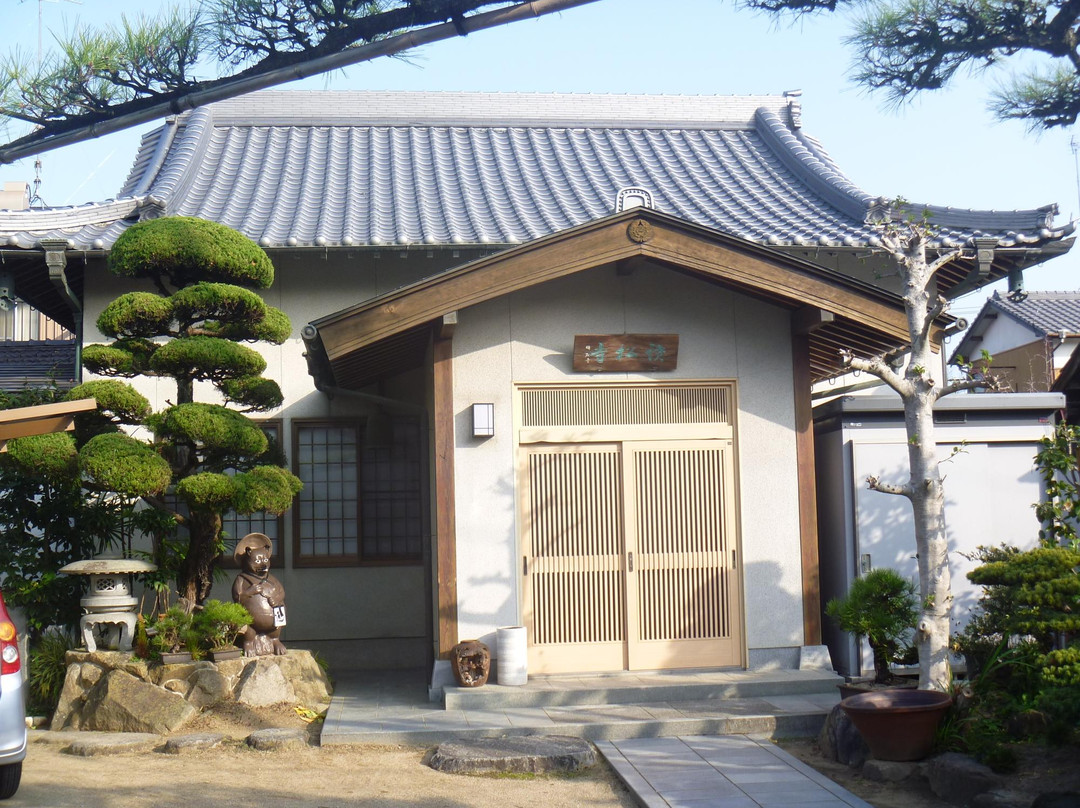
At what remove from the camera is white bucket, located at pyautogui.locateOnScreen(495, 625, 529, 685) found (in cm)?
887

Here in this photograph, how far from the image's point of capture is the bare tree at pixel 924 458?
717 centimetres

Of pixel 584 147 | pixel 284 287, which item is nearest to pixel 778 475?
pixel 284 287

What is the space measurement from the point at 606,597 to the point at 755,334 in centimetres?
277

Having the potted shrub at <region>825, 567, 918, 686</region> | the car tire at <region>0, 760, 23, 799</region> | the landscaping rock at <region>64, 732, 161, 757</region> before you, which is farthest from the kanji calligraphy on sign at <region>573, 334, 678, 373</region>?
the car tire at <region>0, 760, 23, 799</region>

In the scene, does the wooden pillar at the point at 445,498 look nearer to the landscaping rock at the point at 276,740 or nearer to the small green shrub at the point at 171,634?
the landscaping rock at the point at 276,740

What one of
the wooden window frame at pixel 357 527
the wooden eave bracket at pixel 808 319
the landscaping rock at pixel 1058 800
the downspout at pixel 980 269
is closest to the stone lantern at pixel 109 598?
the wooden window frame at pixel 357 527

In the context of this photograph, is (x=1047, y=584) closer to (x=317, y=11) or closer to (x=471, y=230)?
(x=317, y=11)

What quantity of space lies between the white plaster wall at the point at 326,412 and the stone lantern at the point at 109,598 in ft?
7.37

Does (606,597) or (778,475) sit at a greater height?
(778,475)

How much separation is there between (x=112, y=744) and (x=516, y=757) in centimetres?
312

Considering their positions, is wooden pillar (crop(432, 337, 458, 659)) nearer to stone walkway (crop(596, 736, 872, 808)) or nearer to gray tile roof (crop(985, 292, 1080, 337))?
stone walkway (crop(596, 736, 872, 808))

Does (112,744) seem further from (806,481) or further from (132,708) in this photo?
(806,481)

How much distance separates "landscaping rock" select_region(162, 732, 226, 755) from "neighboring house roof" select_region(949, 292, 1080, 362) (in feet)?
79.6

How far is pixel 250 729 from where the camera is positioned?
8.27 meters
